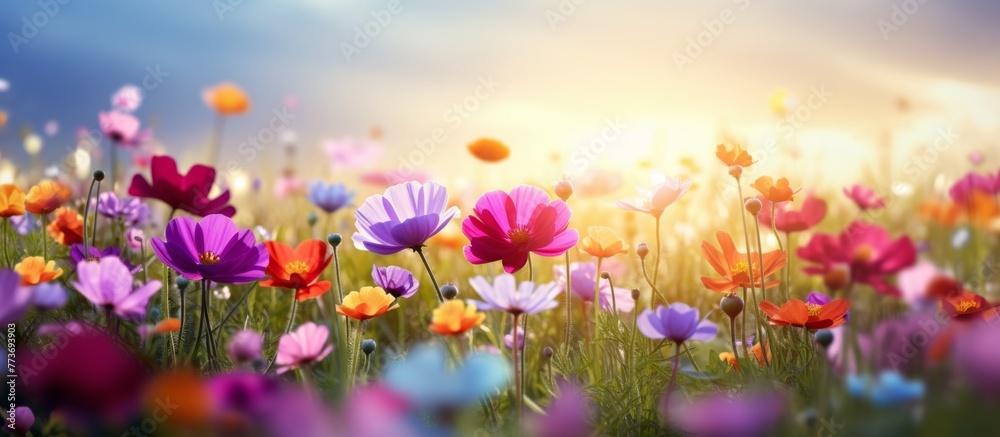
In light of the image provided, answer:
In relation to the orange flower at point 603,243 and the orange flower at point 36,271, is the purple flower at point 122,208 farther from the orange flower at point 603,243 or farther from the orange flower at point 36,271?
the orange flower at point 603,243

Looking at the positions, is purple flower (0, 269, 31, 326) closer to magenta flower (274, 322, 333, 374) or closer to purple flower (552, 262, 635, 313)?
magenta flower (274, 322, 333, 374)

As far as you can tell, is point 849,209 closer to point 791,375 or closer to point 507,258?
point 791,375

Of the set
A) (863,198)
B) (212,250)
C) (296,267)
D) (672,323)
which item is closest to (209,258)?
(212,250)

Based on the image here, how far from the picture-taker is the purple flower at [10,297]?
63 centimetres

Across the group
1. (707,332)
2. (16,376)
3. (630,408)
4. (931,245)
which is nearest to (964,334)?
(707,332)

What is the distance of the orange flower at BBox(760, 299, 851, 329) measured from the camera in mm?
951

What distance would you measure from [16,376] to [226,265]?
0.96 ft

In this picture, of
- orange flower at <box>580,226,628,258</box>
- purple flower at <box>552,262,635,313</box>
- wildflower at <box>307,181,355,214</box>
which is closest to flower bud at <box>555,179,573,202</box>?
orange flower at <box>580,226,628,258</box>

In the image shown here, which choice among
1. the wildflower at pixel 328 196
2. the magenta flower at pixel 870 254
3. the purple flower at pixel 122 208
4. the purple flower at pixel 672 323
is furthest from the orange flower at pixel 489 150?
the magenta flower at pixel 870 254

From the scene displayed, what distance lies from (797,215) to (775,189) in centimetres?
26

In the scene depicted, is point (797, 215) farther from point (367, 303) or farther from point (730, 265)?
point (367, 303)

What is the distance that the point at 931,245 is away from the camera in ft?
6.86

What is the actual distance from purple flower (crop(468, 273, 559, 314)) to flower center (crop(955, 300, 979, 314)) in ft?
1.84

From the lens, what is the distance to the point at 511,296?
0.77 meters
